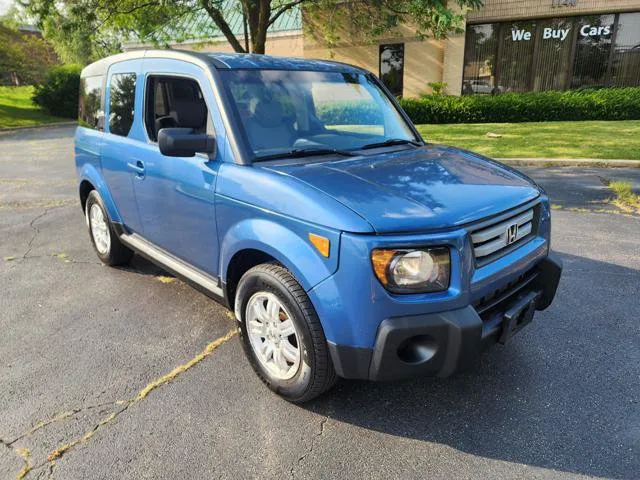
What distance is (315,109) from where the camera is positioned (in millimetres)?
3441

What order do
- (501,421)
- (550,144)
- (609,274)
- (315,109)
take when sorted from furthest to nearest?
(550,144), (609,274), (315,109), (501,421)

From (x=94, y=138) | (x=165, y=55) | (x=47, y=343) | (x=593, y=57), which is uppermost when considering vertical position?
(x=593, y=57)

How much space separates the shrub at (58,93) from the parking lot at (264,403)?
83.7 feet

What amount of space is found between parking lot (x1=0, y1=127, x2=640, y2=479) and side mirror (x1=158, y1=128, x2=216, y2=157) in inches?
Answer: 55.2

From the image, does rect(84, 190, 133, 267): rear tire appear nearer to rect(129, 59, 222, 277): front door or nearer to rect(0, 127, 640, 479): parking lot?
rect(0, 127, 640, 479): parking lot

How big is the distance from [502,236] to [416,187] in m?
0.54

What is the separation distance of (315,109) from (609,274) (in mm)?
3174

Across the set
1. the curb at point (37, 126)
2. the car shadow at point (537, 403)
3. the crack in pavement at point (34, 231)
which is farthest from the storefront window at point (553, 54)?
the curb at point (37, 126)

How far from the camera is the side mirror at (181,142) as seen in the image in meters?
2.79

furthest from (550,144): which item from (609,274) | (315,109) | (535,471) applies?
(535,471)

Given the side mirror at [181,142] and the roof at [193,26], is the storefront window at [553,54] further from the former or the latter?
the side mirror at [181,142]

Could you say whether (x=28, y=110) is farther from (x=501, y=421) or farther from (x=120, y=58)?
(x=501, y=421)

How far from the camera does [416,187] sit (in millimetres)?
2586

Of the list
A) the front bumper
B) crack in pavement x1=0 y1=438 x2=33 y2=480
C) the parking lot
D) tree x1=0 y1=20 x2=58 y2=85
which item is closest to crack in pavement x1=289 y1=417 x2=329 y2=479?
the parking lot
